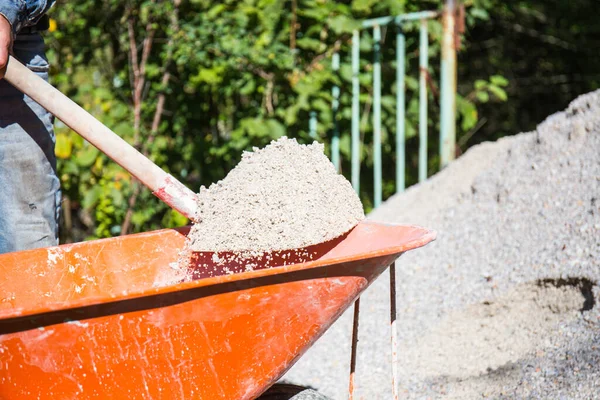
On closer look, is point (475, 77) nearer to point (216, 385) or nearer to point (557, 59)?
point (557, 59)

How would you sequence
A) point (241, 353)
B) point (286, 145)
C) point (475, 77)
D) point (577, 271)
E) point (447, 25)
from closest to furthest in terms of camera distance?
point (241, 353) < point (286, 145) < point (577, 271) < point (447, 25) < point (475, 77)

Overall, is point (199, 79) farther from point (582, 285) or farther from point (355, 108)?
point (582, 285)

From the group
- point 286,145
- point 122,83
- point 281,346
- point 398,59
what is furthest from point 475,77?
point 281,346

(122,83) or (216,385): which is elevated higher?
(122,83)

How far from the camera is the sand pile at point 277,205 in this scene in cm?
202

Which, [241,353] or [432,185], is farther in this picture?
[432,185]

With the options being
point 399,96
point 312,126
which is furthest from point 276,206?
point 399,96

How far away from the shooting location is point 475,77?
6793mm

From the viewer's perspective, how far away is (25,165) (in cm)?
236

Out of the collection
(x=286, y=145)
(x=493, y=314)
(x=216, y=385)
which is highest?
(x=286, y=145)

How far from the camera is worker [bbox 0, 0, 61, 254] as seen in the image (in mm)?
2332

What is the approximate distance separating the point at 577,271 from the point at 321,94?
2.10 meters

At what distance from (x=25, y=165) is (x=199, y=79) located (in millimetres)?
2076

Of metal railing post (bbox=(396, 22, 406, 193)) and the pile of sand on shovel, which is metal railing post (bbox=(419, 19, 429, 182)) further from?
the pile of sand on shovel
